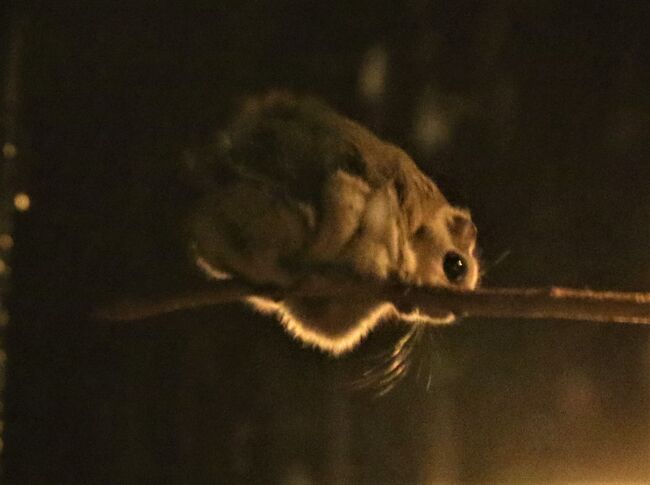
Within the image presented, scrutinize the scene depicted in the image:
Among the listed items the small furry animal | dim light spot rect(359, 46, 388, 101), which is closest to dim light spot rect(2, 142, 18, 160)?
the small furry animal

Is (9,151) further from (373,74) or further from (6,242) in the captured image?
(373,74)

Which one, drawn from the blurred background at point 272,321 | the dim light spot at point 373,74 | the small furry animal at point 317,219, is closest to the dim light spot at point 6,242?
the blurred background at point 272,321

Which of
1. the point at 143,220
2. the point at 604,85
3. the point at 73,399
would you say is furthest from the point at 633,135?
the point at 73,399

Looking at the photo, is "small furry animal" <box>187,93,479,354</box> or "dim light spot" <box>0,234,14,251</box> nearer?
"small furry animal" <box>187,93,479,354</box>

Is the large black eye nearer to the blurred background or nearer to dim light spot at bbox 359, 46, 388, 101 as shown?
the blurred background

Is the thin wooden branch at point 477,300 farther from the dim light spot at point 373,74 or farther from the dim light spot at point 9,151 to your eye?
the dim light spot at point 373,74

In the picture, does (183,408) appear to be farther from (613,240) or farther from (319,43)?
(613,240)

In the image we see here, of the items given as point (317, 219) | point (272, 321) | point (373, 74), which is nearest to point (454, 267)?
point (317, 219)
